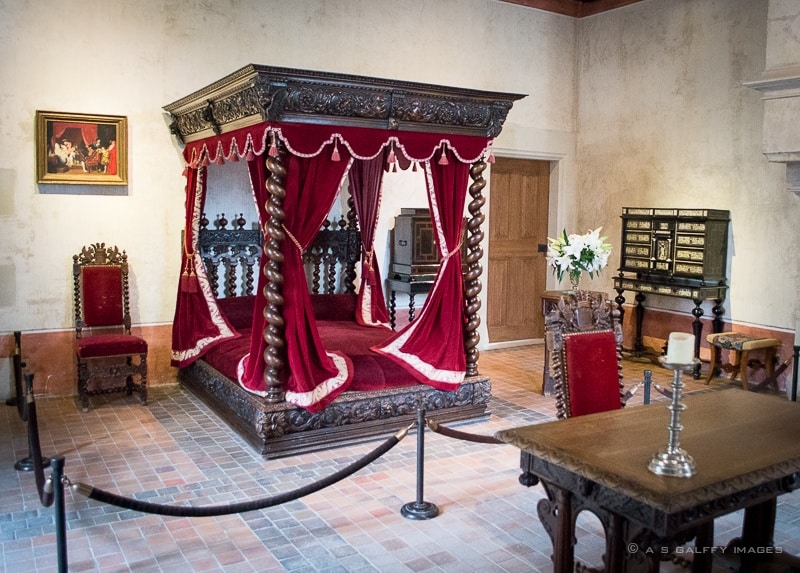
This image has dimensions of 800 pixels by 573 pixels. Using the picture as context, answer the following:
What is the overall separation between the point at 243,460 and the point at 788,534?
10.8 ft

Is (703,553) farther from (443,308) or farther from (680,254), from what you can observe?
(680,254)

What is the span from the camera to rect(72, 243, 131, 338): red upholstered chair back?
21.0ft

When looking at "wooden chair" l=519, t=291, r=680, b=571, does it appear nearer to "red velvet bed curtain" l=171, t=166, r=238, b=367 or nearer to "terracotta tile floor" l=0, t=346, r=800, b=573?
"terracotta tile floor" l=0, t=346, r=800, b=573

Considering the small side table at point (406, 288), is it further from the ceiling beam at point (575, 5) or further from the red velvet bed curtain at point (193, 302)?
the ceiling beam at point (575, 5)

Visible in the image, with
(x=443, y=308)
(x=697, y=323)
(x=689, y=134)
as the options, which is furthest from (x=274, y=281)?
(x=689, y=134)

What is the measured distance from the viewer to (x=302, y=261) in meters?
Result: 5.53

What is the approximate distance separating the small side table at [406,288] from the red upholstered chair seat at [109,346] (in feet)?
8.12

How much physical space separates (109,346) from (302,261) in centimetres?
189

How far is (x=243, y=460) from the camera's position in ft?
16.4

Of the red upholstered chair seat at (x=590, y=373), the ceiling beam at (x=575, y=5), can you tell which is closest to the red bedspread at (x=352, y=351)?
the red upholstered chair seat at (x=590, y=373)

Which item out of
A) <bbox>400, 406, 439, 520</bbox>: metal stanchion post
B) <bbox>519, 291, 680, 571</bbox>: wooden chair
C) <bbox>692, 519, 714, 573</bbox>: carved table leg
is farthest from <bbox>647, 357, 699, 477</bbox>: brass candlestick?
<bbox>400, 406, 439, 520</bbox>: metal stanchion post

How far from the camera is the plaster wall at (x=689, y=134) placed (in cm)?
718

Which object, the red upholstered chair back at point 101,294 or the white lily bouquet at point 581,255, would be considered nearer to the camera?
the white lily bouquet at point 581,255

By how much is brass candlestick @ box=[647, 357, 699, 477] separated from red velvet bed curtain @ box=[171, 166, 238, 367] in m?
4.56
